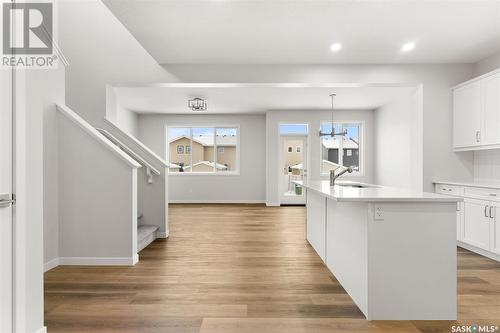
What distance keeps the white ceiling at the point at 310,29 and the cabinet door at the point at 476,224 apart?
225 cm

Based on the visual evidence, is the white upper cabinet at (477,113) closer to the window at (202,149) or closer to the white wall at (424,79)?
the white wall at (424,79)

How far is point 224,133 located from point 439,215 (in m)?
7.65

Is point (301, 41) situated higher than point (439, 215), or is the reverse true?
point (301, 41)

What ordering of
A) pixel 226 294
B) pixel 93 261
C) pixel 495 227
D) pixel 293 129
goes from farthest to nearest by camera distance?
pixel 293 129 → pixel 495 227 → pixel 93 261 → pixel 226 294

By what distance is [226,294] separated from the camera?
8.23ft

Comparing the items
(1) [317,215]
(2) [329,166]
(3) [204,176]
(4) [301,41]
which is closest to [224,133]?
(3) [204,176]

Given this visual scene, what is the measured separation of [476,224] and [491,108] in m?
1.60

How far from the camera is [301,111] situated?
27.8 ft

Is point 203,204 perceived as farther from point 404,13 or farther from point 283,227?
point 404,13

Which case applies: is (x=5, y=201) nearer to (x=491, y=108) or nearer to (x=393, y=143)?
(x=491, y=108)

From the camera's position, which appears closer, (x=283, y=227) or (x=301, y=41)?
(x=301, y=41)

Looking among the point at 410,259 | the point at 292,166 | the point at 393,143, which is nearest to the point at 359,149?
the point at 393,143

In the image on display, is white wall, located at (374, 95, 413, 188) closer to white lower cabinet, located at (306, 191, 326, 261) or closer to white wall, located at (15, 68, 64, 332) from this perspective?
white lower cabinet, located at (306, 191, 326, 261)

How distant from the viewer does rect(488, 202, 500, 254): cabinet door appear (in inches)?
135
